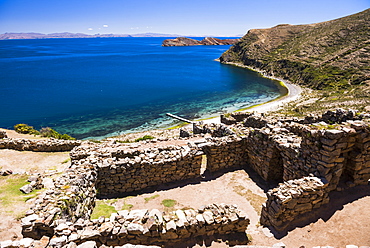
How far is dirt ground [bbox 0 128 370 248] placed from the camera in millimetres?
8297

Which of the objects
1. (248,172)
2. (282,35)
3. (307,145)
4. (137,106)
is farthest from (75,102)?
(282,35)

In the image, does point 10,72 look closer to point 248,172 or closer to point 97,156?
point 97,156

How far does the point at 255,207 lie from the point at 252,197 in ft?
2.58

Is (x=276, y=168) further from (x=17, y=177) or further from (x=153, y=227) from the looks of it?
(x=17, y=177)

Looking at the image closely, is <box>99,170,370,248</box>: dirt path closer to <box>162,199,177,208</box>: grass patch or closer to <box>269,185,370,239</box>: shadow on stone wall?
<box>269,185,370,239</box>: shadow on stone wall

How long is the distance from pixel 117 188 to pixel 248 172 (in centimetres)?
780

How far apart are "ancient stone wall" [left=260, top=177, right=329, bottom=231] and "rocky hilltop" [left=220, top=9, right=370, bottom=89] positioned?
60563 millimetres

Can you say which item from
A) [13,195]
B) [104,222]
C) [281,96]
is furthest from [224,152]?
[281,96]

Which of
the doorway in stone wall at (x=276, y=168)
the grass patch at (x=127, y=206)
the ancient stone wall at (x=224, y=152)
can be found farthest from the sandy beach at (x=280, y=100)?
the grass patch at (x=127, y=206)

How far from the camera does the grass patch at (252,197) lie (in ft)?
35.9

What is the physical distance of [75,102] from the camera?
53.8 m

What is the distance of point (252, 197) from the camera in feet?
38.2

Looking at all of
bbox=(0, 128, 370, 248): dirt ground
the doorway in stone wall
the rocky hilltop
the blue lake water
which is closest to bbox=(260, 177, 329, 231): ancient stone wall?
bbox=(0, 128, 370, 248): dirt ground

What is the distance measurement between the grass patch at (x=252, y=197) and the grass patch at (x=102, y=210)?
6.49 meters
